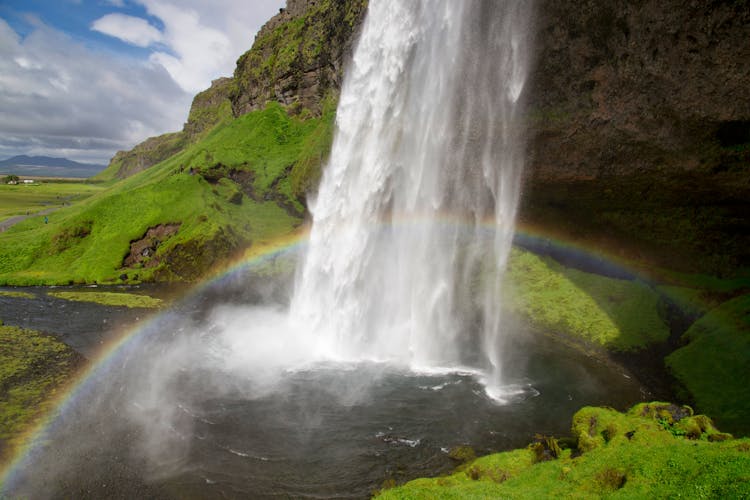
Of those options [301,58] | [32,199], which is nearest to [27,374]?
[301,58]

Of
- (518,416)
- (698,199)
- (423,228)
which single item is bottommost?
(518,416)

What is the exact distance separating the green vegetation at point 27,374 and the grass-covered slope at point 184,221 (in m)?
17.4

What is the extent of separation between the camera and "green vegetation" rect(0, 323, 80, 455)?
49.8 feet

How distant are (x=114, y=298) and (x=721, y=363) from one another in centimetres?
4076

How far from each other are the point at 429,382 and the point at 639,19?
20.5 metres

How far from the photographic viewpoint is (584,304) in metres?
27.1

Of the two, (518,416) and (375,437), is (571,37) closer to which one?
(518,416)

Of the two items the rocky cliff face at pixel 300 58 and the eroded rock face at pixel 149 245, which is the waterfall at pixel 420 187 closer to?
the eroded rock face at pixel 149 245

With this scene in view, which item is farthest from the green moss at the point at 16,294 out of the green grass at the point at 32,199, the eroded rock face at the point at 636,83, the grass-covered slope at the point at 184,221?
the green grass at the point at 32,199

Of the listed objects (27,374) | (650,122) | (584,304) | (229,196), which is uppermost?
(650,122)

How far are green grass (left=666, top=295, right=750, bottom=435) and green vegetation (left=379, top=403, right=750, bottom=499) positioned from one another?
4582 mm

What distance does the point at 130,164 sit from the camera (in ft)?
478

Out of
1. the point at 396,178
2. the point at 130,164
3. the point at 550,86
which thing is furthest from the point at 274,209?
the point at 130,164

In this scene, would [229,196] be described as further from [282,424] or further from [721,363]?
[721,363]
